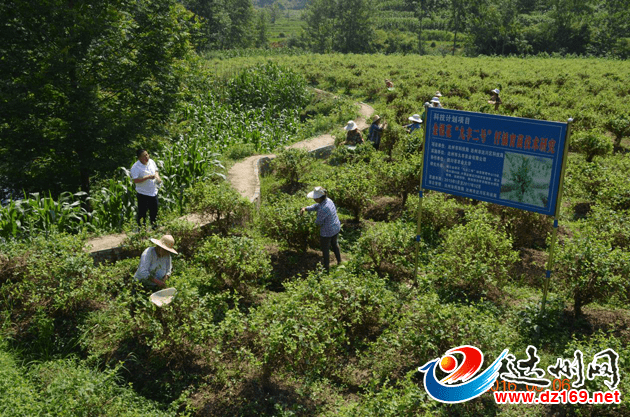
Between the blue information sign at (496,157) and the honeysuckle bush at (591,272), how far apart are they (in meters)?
0.69

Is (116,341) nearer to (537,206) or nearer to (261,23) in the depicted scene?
(537,206)

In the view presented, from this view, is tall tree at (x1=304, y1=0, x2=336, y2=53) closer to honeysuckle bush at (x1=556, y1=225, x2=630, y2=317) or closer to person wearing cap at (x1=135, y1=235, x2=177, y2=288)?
person wearing cap at (x1=135, y1=235, x2=177, y2=288)

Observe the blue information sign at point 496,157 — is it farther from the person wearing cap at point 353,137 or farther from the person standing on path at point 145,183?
the person wearing cap at point 353,137

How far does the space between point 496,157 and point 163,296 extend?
14.6 ft

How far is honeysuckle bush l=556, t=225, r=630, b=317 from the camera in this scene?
558cm

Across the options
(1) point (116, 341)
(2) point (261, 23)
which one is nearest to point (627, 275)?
(1) point (116, 341)

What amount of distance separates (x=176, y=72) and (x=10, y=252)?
6.07 meters

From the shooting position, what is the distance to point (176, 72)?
36.2 ft

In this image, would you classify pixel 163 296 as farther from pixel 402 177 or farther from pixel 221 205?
pixel 402 177

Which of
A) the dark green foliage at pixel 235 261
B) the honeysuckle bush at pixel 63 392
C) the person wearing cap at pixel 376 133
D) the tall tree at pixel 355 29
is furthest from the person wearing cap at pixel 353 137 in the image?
the tall tree at pixel 355 29

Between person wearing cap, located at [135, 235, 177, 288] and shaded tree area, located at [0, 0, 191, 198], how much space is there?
4207 mm

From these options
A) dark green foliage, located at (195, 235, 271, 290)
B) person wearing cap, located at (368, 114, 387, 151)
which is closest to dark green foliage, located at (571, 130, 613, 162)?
person wearing cap, located at (368, 114, 387, 151)

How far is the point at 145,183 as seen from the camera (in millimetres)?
8055

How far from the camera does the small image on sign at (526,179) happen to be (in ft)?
18.6
